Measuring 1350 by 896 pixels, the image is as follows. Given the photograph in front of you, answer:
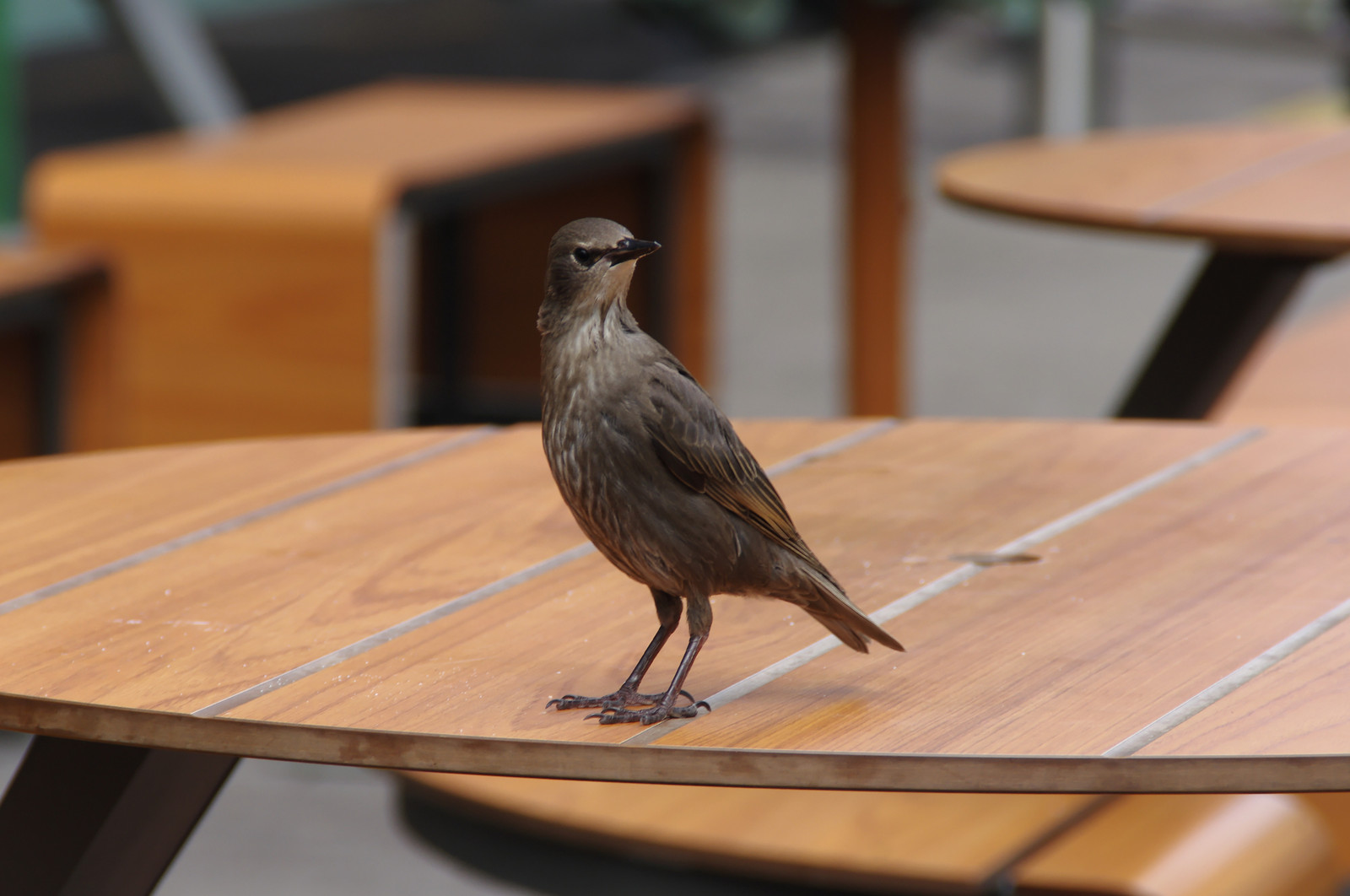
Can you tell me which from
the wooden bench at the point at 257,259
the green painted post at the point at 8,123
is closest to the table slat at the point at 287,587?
the wooden bench at the point at 257,259

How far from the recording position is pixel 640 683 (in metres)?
0.98

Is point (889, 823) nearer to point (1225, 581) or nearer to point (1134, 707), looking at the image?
point (1225, 581)

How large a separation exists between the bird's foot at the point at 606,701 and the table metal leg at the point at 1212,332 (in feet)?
6.19

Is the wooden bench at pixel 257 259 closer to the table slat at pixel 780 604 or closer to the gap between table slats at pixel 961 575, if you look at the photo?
the table slat at pixel 780 604

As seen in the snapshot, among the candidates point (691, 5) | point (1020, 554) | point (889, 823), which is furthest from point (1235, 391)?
point (691, 5)

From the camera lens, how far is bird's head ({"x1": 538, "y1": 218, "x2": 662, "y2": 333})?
1.01 metres

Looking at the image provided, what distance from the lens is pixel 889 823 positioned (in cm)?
180

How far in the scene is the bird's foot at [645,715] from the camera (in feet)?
3.02

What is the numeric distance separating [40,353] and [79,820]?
6.90 feet

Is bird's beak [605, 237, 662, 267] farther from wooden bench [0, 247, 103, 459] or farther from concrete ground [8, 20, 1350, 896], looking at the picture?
wooden bench [0, 247, 103, 459]

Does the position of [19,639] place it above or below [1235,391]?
above

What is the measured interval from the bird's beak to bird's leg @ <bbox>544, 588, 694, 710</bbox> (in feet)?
0.57

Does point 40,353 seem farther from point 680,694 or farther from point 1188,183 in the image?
point 680,694

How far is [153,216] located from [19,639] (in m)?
2.55
